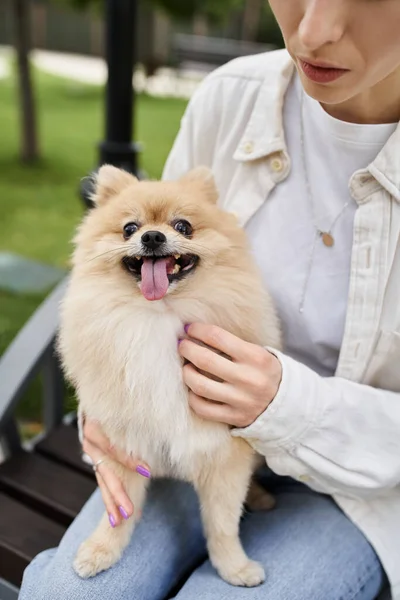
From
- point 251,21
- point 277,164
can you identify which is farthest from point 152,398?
point 251,21

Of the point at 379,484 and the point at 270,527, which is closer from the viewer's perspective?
the point at 379,484

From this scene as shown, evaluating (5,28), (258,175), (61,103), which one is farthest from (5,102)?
(258,175)

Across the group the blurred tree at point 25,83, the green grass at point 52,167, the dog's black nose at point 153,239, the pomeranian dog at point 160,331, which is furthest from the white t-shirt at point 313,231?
the blurred tree at point 25,83

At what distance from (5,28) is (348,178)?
12053mm

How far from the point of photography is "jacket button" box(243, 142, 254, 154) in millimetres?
1323

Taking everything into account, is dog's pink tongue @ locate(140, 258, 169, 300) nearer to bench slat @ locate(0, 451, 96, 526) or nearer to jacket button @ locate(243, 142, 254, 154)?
jacket button @ locate(243, 142, 254, 154)

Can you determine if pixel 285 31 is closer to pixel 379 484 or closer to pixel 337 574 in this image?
pixel 379 484

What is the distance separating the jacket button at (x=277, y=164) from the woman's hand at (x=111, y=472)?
2.05 feet

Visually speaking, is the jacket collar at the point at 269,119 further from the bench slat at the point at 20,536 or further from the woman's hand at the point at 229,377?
the bench slat at the point at 20,536

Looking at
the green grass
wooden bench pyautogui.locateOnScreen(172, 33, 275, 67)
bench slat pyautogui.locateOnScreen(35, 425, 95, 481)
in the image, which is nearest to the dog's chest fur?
bench slat pyautogui.locateOnScreen(35, 425, 95, 481)

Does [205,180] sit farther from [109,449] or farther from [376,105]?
[109,449]

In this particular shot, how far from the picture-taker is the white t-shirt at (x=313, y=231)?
1236 millimetres

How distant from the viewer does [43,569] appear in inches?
48.9

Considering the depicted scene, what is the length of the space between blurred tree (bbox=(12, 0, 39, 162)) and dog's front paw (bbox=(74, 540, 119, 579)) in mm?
4651
